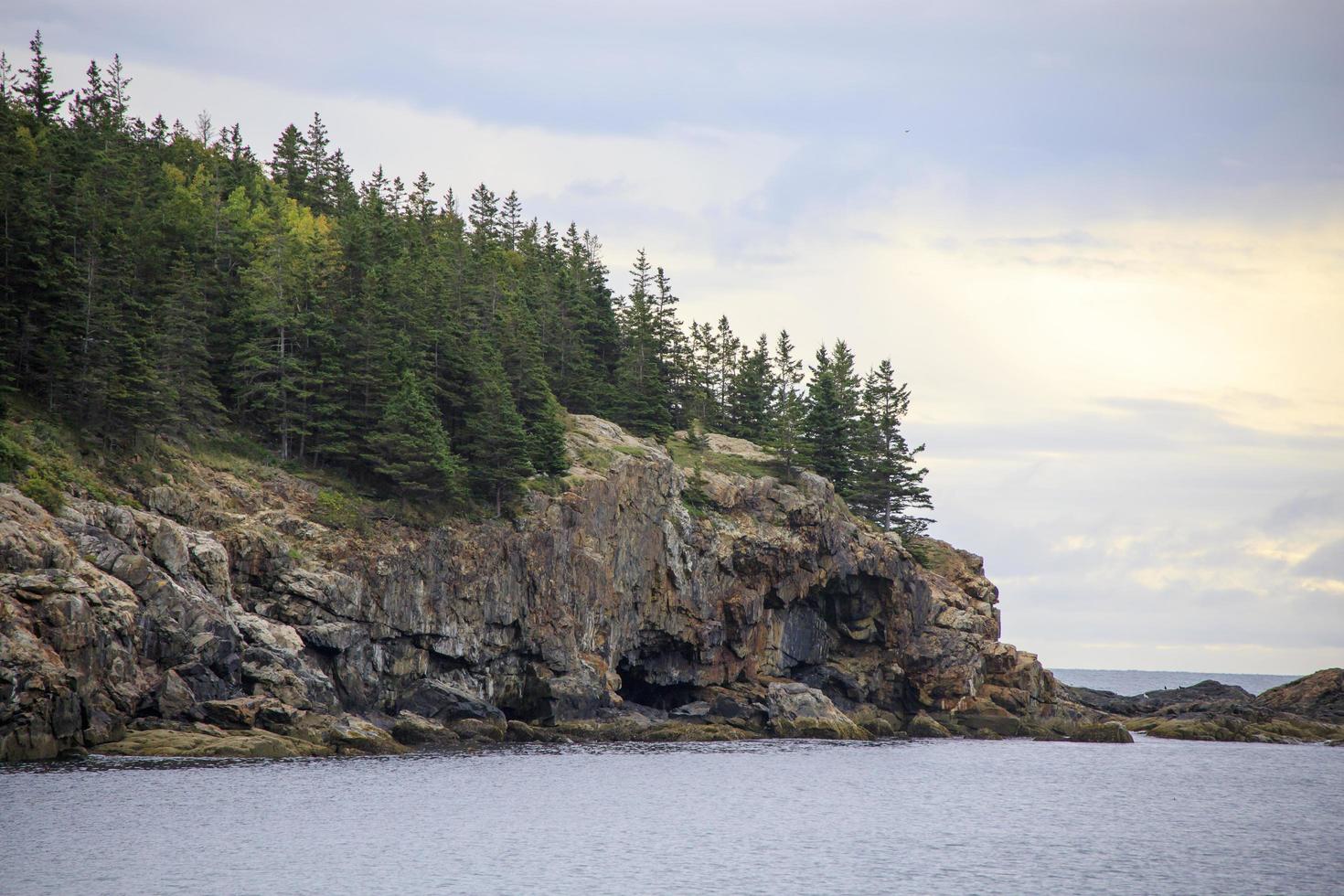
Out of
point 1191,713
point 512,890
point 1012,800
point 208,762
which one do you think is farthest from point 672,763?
point 1191,713

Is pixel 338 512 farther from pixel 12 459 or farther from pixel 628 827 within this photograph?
pixel 628 827

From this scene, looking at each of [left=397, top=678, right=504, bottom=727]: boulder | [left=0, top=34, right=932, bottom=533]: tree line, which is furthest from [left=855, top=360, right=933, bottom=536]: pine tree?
[left=397, top=678, right=504, bottom=727]: boulder

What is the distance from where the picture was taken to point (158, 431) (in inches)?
2621

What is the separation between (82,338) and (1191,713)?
9987 cm

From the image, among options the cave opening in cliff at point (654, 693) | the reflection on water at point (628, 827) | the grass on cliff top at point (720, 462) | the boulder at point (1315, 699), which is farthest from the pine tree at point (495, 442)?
the boulder at point (1315, 699)

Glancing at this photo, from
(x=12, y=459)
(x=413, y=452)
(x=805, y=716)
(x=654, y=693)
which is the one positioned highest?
(x=413, y=452)

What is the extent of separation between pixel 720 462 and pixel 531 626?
2889 cm

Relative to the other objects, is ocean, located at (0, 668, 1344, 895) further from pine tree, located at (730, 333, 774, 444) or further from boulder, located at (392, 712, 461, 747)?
pine tree, located at (730, 333, 774, 444)

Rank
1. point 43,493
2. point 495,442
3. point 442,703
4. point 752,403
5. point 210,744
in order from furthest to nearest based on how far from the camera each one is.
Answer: point 752,403
point 495,442
point 442,703
point 43,493
point 210,744

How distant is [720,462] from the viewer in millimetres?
98688

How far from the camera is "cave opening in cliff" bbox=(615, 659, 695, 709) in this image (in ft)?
289

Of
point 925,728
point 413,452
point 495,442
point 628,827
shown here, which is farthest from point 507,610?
point 925,728

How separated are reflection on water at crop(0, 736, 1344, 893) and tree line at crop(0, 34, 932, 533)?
74.0 feet

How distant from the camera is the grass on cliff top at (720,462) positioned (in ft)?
317
